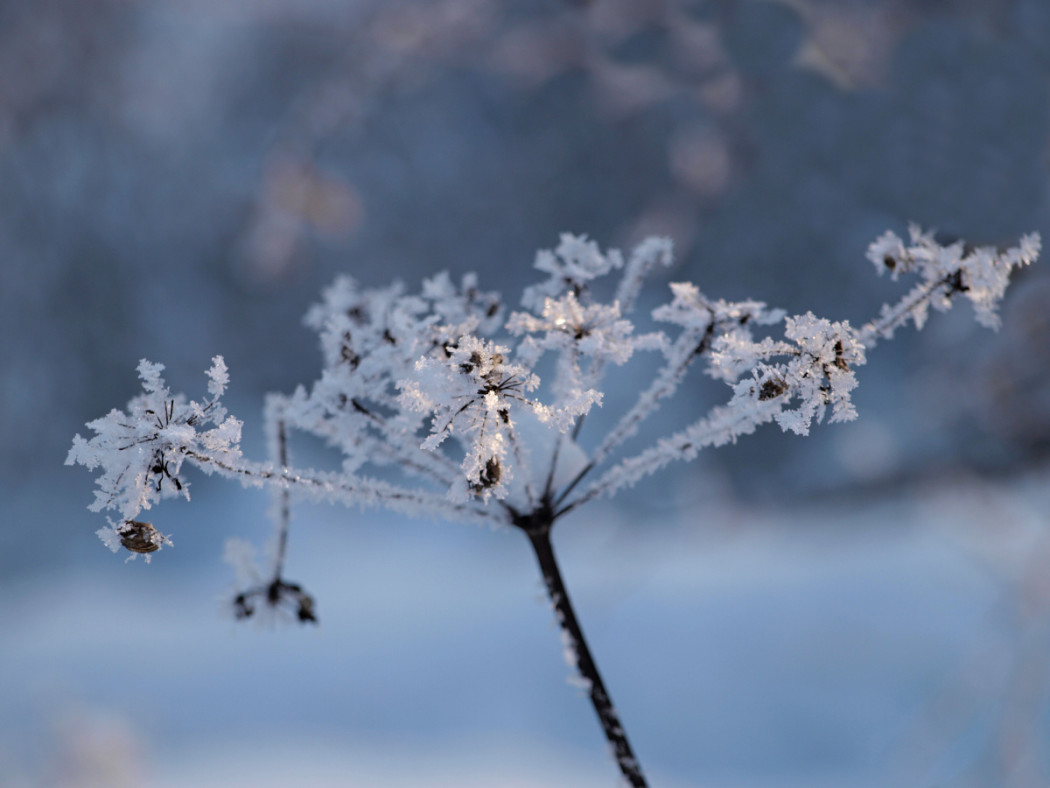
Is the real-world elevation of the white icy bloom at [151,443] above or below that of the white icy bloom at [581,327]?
below

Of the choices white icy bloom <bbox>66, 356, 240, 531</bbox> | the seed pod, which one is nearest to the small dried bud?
white icy bloom <bbox>66, 356, 240, 531</bbox>

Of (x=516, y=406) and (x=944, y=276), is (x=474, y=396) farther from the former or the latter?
(x=944, y=276)

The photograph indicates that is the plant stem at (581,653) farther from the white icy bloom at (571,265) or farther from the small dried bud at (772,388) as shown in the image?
the white icy bloom at (571,265)

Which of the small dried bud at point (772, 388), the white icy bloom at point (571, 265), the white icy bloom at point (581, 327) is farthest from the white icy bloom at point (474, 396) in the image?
the white icy bloom at point (571, 265)

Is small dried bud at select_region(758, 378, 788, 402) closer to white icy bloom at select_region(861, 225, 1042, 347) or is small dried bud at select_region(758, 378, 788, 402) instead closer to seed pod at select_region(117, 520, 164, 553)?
white icy bloom at select_region(861, 225, 1042, 347)

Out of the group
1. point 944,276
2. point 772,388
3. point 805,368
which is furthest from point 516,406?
point 944,276

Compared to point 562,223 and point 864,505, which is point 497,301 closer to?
point 562,223

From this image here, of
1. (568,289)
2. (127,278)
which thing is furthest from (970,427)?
(127,278)
